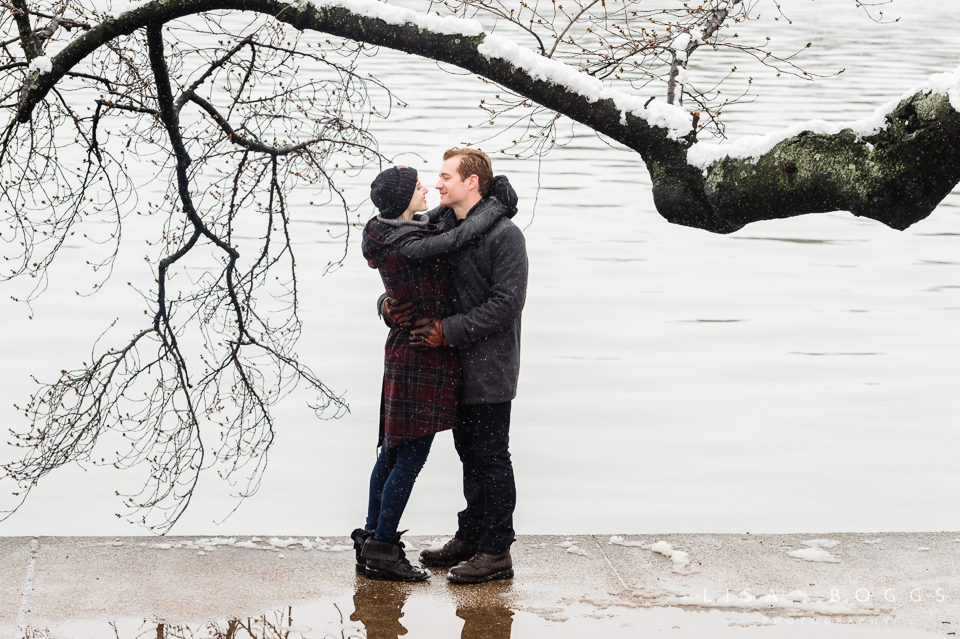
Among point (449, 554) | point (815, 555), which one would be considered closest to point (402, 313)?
point (449, 554)

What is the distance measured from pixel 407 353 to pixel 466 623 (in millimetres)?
1141

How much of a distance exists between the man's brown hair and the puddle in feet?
5.73

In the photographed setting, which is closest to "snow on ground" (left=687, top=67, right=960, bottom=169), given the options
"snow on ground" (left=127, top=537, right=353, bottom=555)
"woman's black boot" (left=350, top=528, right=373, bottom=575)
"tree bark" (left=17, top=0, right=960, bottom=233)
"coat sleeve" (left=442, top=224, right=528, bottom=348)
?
"tree bark" (left=17, top=0, right=960, bottom=233)

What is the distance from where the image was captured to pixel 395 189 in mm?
4938

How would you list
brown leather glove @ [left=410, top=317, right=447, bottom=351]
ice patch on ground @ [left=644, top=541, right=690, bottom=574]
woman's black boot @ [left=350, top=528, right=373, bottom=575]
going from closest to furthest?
brown leather glove @ [left=410, top=317, right=447, bottom=351]
woman's black boot @ [left=350, top=528, right=373, bottom=575]
ice patch on ground @ [left=644, top=541, right=690, bottom=574]

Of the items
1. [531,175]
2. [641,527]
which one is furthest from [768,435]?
[531,175]

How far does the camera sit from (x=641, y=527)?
885 cm

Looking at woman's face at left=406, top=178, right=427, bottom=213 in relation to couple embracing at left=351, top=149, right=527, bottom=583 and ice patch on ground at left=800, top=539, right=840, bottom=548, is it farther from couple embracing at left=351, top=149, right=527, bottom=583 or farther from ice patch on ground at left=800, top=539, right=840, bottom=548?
ice patch on ground at left=800, top=539, right=840, bottom=548

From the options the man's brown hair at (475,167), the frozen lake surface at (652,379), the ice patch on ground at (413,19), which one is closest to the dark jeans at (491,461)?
the man's brown hair at (475,167)

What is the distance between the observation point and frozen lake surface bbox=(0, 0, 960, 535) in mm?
9359

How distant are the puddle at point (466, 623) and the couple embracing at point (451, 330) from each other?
0.27m

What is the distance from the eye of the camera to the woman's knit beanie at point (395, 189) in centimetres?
493

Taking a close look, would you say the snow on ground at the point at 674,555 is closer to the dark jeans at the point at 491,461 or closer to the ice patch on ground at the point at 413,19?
the dark jeans at the point at 491,461

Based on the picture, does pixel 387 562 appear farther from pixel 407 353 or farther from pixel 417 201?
pixel 417 201
